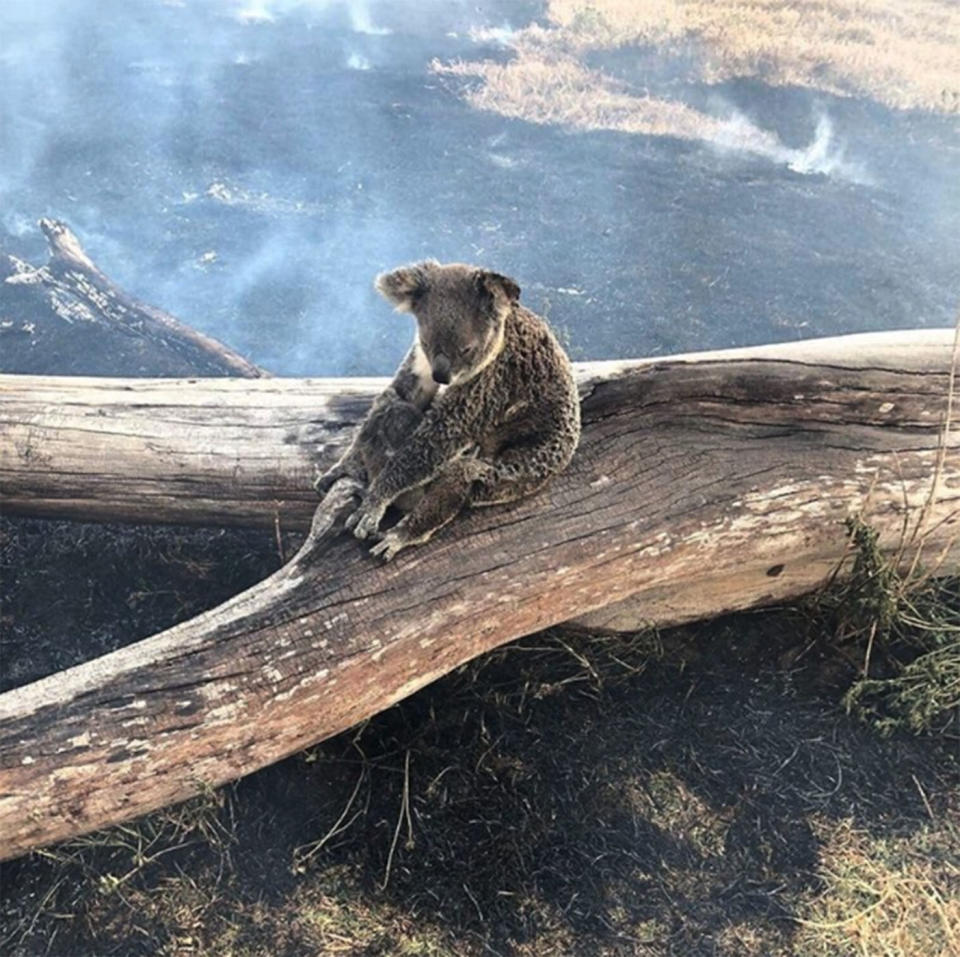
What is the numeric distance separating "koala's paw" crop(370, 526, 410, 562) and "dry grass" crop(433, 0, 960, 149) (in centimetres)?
565

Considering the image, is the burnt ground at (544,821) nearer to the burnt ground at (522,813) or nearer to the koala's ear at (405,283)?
the burnt ground at (522,813)

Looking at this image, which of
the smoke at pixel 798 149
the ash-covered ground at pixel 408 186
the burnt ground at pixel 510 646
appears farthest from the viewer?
the smoke at pixel 798 149

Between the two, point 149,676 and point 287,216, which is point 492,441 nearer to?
point 149,676

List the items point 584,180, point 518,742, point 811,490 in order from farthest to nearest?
point 584,180 → point 811,490 → point 518,742

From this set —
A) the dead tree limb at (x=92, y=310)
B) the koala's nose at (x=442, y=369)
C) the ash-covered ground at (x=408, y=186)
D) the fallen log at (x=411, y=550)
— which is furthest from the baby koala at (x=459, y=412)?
the dead tree limb at (x=92, y=310)

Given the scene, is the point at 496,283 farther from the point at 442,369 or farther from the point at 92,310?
the point at 92,310

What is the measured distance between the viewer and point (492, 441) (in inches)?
136

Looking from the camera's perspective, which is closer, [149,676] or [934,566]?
[149,676]

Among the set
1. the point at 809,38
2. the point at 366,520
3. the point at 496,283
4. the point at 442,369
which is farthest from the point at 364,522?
the point at 809,38

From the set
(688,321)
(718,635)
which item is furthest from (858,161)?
(718,635)

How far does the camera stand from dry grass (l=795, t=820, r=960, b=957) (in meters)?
3.08

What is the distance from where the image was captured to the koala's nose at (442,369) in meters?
3.01

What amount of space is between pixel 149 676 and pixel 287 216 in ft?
17.3

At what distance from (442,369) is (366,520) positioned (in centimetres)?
64
